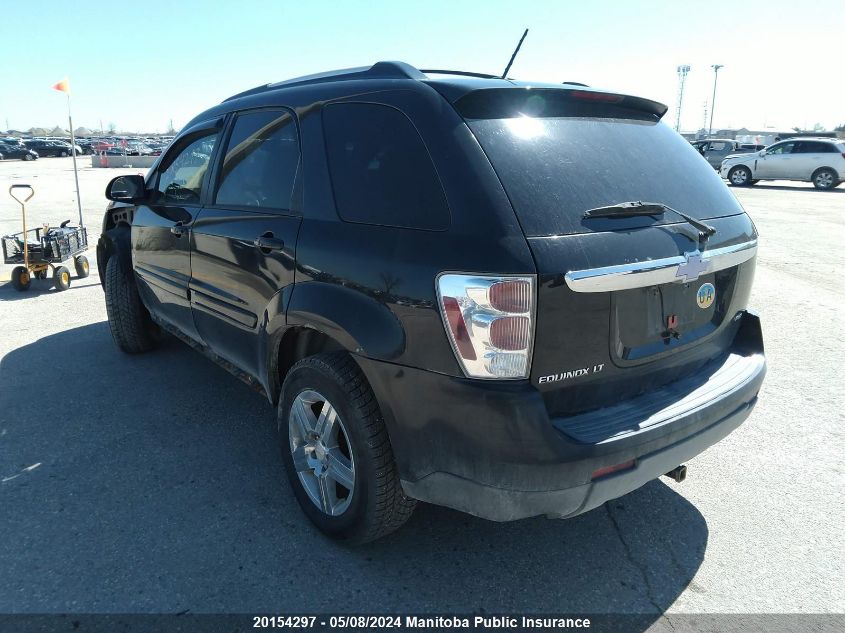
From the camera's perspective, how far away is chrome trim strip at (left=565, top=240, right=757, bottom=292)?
205 centimetres

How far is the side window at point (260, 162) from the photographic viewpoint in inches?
116

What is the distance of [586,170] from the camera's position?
235cm

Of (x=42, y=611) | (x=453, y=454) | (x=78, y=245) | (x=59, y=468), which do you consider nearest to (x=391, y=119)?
(x=453, y=454)

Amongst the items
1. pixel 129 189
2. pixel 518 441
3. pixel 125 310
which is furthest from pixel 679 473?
pixel 125 310

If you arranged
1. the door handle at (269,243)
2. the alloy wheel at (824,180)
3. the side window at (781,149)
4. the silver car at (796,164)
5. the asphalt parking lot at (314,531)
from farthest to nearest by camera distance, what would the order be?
1. the side window at (781,149)
2. the alloy wheel at (824,180)
3. the silver car at (796,164)
4. the door handle at (269,243)
5. the asphalt parking lot at (314,531)

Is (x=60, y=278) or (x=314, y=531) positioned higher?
(x=60, y=278)

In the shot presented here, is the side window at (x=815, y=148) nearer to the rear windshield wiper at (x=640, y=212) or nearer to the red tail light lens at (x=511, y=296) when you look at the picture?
the rear windshield wiper at (x=640, y=212)

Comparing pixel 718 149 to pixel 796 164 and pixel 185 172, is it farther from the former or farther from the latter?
pixel 185 172

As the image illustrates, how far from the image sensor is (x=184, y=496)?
3.09 meters

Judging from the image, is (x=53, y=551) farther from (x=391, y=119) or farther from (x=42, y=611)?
(x=391, y=119)

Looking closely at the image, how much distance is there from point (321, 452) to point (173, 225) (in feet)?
6.56

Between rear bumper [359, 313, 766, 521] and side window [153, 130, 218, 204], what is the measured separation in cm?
209

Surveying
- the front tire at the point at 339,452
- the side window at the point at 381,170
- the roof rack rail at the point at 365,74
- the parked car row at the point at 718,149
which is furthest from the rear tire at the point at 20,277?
the parked car row at the point at 718,149

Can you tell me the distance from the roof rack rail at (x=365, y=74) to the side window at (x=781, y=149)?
1013 inches
